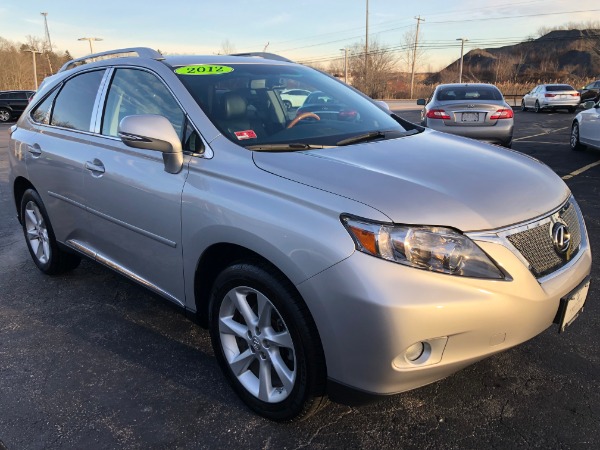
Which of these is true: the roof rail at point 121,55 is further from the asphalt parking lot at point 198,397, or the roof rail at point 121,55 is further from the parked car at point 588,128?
the parked car at point 588,128

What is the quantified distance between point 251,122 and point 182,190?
1.83 feet

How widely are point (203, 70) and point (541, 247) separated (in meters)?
2.13

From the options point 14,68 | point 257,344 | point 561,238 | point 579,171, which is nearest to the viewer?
point 561,238

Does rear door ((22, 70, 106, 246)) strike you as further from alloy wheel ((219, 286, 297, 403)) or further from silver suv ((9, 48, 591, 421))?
alloy wheel ((219, 286, 297, 403))

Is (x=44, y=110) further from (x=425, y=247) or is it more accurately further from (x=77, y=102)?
(x=425, y=247)

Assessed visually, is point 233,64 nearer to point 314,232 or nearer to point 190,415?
point 314,232

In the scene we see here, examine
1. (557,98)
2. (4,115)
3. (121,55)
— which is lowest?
(4,115)

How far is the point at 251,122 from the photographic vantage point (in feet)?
9.13

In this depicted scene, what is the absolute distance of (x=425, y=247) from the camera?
1924mm

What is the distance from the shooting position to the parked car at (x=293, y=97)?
316 cm

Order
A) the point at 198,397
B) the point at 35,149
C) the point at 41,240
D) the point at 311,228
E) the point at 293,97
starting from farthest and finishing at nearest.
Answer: the point at 41,240 → the point at 35,149 → the point at 293,97 → the point at 198,397 → the point at 311,228

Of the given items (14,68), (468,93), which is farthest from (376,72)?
(468,93)

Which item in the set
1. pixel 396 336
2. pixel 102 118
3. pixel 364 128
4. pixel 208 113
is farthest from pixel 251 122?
pixel 396 336

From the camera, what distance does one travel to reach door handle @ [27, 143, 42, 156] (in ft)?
12.9
